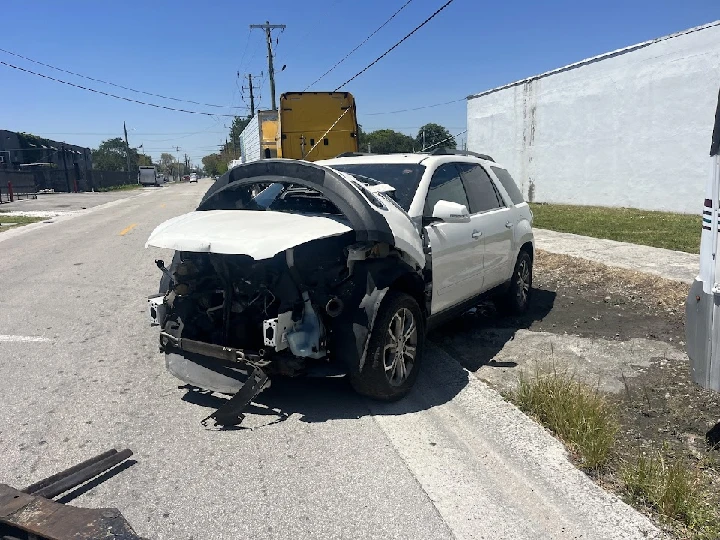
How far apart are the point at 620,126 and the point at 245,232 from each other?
746 inches

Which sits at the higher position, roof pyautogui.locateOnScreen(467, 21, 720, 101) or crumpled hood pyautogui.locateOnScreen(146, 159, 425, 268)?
roof pyautogui.locateOnScreen(467, 21, 720, 101)

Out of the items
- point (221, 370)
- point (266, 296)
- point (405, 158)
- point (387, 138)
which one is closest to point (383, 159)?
point (405, 158)

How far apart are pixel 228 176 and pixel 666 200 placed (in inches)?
664

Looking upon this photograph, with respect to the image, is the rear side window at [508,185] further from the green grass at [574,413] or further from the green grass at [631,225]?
the green grass at [631,225]

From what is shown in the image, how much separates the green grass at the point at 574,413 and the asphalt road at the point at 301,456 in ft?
0.37

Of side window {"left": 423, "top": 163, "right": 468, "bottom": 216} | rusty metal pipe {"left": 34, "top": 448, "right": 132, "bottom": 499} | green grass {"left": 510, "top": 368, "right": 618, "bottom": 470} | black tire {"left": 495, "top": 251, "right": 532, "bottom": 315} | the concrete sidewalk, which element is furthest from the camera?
the concrete sidewalk

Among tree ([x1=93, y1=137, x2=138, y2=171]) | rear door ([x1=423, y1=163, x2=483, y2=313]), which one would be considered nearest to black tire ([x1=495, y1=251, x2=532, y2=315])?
rear door ([x1=423, y1=163, x2=483, y2=313])

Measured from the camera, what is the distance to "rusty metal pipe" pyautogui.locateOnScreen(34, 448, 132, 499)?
2.97 m

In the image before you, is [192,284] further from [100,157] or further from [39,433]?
[100,157]

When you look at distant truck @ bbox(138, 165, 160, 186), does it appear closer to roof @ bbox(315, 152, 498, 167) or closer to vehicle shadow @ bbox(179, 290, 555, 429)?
roof @ bbox(315, 152, 498, 167)

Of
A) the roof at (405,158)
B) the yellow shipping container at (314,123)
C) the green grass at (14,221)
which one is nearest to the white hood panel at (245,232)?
the roof at (405,158)

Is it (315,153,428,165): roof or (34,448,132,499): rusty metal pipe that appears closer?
(34,448,132,499): rusty metal pipe

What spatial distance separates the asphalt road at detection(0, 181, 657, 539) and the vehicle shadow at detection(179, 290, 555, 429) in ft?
0.05

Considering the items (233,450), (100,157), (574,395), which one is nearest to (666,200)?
(574,395)
